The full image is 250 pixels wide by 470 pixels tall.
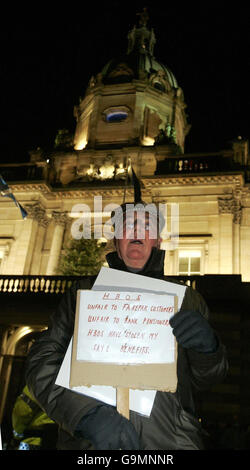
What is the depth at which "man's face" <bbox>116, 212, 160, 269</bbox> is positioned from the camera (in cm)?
360

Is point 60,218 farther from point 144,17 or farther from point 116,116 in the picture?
point 144,17

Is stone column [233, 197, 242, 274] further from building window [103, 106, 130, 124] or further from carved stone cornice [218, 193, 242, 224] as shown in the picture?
building window [103, 106, 130, 124]

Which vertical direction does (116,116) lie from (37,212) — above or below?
above

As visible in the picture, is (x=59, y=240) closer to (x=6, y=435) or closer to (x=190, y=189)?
(x=190, y=189)

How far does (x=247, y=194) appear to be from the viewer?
2348cm

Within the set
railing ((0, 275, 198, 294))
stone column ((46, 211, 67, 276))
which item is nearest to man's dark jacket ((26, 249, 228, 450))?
railing ((0, 275, 198, 294))

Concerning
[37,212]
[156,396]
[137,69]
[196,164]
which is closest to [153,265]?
[156,396]

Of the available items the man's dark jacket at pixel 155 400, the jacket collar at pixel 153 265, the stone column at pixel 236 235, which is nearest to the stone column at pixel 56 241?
the stone column at pixel 236 235

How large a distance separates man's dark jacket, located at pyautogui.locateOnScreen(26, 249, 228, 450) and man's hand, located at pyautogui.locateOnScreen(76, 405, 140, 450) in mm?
77

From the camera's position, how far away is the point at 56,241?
80.7ft

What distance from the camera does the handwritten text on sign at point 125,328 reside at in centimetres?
271

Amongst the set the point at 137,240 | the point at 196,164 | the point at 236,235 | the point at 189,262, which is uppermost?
the point at 196,164

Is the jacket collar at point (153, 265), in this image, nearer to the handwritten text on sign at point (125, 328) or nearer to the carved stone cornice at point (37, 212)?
the handwritten text on sign at point (125, 328)

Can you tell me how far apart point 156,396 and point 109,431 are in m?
0.51
